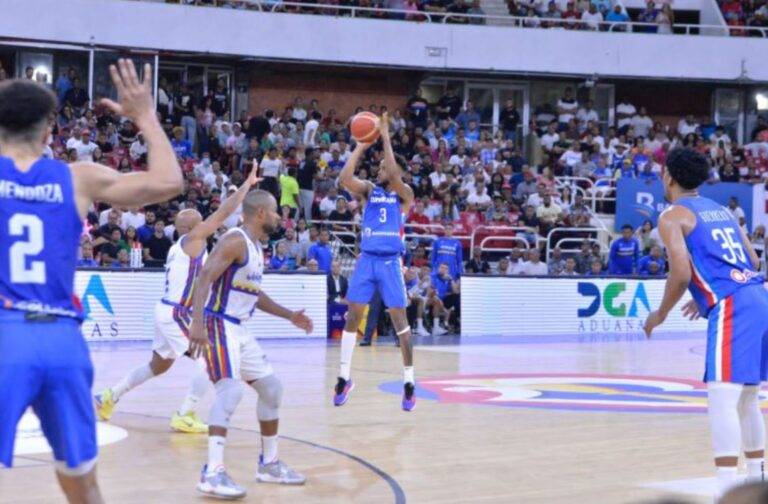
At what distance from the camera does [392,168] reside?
12.5 metres

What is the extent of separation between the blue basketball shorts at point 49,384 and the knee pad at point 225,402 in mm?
3109

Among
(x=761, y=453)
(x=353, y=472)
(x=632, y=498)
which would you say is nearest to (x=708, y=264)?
(x=761, y=453)

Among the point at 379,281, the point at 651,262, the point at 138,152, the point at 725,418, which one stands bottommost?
the point at 651,262

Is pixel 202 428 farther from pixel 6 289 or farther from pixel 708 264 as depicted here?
pixel 6 289

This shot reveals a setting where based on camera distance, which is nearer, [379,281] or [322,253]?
[379,281]

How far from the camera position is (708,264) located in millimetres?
7555

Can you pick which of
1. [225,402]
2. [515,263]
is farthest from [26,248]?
[515,263]

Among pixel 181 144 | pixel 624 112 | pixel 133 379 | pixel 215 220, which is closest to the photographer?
pixel 215 220

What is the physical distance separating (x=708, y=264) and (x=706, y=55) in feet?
91.6

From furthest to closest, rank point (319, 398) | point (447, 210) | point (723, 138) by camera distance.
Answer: point (723, 138)
point (447, 210)
point (319, 398)

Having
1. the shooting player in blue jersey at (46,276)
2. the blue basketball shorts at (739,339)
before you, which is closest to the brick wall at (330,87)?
the blue basketball shorts at (739,339)

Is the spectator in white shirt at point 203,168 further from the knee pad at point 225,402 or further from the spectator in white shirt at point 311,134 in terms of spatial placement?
the knee pad at point 225,402

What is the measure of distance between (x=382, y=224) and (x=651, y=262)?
46.6 ft

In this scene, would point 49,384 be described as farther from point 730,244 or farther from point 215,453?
point 730,244
